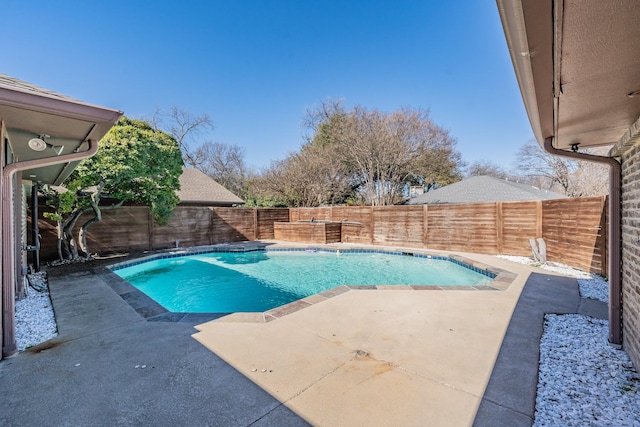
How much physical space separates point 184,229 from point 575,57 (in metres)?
13.4

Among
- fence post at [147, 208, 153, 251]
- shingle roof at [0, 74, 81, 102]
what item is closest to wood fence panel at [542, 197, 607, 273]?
shingle roof at [0, 74, 81, 102]

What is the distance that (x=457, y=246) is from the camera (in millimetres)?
10680

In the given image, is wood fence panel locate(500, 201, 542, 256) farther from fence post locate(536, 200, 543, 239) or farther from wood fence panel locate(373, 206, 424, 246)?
wood fence panel locate(373, 206, 424, 246)

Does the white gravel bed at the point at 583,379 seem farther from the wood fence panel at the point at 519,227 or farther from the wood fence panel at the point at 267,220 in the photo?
the wood fence panel at the point at 267,220

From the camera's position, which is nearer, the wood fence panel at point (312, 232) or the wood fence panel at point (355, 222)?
the wood fence panel at point (355, 222)

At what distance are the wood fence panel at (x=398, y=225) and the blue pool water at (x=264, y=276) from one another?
1.47 metres

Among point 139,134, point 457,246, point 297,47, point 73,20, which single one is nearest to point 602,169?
point 457,246

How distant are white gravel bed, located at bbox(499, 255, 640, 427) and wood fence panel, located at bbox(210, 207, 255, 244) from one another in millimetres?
12617

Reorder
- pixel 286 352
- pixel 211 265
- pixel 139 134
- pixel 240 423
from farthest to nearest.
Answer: pixel 211 265
pixel 139 134
pixel 286 352
pixel 240 423

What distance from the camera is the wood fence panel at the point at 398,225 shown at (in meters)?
11.8

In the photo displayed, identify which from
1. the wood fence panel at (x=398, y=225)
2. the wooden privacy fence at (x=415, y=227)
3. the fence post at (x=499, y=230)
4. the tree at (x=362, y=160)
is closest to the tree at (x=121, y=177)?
the wooden privacy fence at (x=415, y=227)

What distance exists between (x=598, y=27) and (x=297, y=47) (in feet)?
45.4

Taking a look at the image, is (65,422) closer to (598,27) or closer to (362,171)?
(598,27)

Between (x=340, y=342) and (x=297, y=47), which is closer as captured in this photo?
(x=340, y=342)
